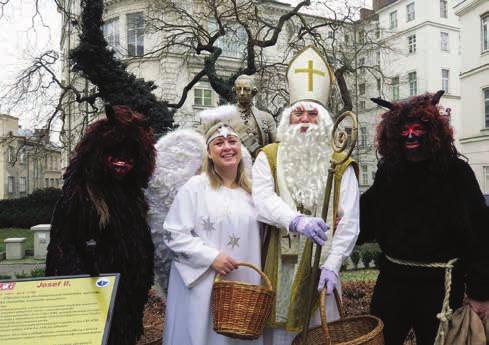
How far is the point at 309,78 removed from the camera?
3758 mm

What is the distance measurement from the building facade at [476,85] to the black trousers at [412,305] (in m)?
23.7

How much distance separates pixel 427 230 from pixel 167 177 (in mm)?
1929

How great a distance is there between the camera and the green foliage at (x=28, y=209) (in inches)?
868

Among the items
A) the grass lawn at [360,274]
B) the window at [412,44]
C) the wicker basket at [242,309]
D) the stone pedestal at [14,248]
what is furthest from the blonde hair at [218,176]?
the window at [412,44]

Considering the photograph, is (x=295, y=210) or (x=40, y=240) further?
(x=40, y=240)

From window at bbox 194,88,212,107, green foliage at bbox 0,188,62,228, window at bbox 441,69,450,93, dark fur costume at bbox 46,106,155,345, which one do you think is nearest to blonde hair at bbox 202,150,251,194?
dark fur costume at bbox 46,106,155,345

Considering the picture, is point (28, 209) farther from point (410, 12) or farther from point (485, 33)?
point (410, 12)

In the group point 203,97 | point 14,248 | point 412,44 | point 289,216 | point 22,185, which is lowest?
point 14,248

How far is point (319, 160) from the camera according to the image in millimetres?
3439

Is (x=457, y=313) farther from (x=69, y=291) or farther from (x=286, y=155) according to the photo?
(x=69, y=291)

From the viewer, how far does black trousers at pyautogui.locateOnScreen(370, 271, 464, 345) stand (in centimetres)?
311

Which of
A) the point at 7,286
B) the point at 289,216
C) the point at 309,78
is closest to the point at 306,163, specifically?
the point at 289,216

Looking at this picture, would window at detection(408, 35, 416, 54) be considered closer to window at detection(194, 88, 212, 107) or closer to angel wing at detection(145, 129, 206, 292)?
window at detection(194, 88, 212, 107)

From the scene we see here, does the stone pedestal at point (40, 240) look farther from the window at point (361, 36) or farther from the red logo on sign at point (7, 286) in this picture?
the red logo on sign at point (7, 286)
